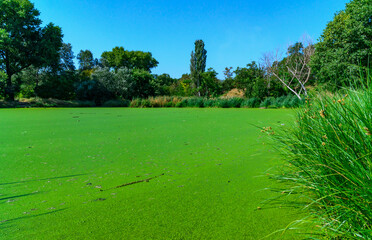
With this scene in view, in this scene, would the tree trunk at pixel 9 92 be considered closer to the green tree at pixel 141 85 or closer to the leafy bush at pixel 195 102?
the green tree at pixel 141 85

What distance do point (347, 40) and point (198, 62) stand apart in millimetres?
13072

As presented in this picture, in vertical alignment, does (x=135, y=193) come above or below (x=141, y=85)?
below

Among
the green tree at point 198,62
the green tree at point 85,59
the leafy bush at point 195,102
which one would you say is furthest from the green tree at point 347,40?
the green tree at point 85,59

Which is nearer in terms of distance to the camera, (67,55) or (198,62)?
(198,62)

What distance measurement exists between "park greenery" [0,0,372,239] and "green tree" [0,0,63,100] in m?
0.07

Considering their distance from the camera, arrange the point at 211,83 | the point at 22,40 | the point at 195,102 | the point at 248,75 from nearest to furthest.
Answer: the point at 195,102
the point at 22,40
the point at 248,75
the point at 211,83

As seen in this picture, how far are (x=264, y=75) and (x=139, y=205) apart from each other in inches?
625

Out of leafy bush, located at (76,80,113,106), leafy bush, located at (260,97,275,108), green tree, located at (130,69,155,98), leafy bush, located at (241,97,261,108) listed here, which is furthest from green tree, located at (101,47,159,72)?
leafy bush, located at (260,97,275,108)

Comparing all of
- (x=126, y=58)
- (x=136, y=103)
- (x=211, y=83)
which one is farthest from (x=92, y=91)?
(x=126, y=58)

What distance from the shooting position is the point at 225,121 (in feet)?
15.2

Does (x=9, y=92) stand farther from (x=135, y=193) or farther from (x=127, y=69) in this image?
(x=135, y=193)

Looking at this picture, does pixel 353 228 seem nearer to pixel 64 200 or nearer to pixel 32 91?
pixel 64 200

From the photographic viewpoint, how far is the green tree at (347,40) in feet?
30.0

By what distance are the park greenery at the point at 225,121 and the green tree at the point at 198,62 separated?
0.36ft
